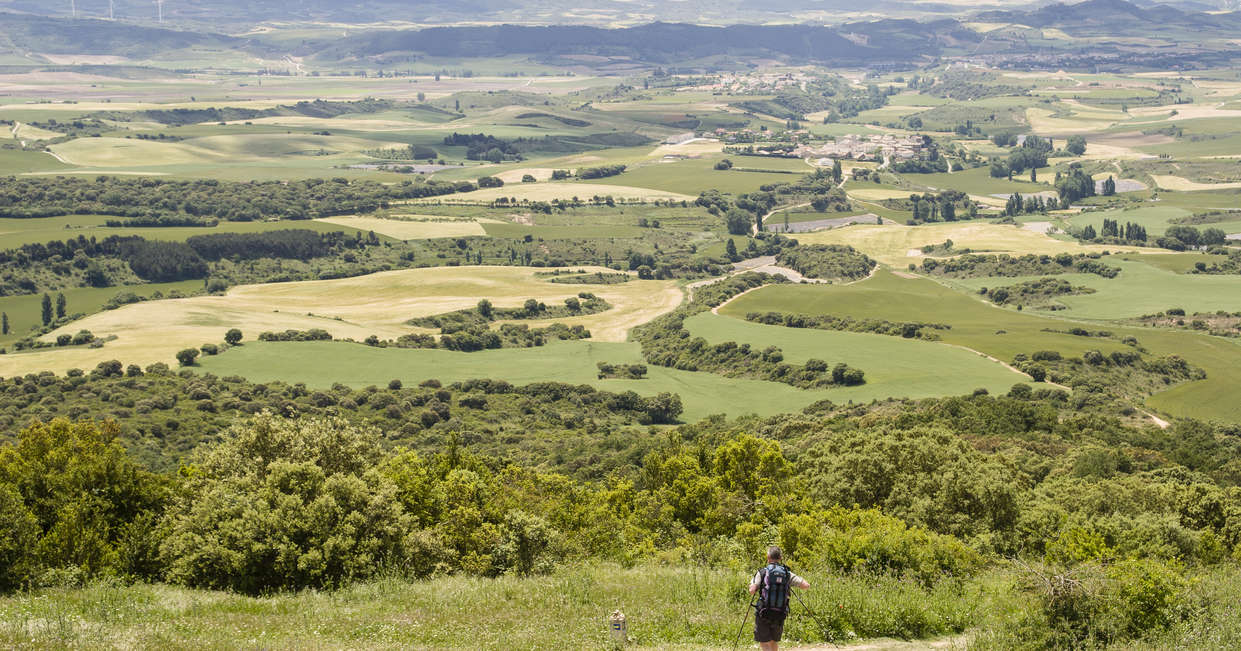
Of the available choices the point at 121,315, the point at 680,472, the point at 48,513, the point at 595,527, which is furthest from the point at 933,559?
the point at 121,315

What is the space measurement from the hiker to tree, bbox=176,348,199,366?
101732 millimetres

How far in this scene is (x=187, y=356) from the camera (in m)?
114

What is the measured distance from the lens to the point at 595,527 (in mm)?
44031

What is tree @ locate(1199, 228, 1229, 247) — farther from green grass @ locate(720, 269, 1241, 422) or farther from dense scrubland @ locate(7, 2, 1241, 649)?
green grass @ locate(720, 269, 1241, 422)

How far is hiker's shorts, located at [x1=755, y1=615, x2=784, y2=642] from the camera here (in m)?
22.9

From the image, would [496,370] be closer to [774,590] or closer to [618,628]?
[618,628]

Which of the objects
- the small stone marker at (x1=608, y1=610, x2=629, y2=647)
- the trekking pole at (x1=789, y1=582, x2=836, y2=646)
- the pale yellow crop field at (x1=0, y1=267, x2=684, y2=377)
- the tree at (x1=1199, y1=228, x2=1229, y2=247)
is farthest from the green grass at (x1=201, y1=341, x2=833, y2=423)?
the tree at (x1=1199, y1=228, x2=1229, y2=247)

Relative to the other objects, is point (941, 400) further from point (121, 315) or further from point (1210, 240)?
point (1210, 240)

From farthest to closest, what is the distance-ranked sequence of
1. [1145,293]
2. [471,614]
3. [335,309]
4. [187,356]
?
[335,309], [1145,293], [187,356], [471,614]

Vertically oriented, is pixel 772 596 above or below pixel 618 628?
above

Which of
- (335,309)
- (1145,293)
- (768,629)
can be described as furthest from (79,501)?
(1145,293)

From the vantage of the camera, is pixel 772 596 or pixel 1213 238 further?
pixel 1213 238

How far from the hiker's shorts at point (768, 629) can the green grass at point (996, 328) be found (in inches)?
3321

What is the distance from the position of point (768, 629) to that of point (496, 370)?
98.1m
